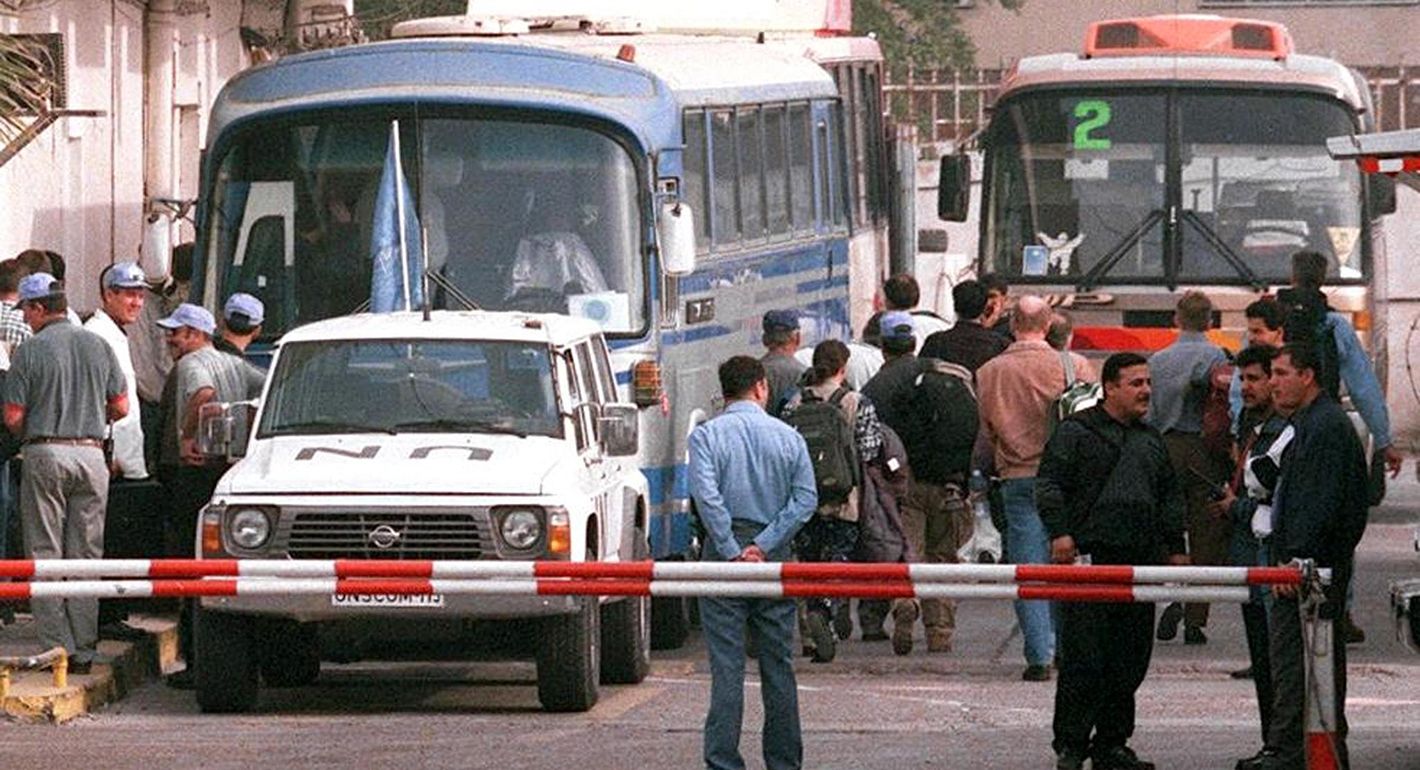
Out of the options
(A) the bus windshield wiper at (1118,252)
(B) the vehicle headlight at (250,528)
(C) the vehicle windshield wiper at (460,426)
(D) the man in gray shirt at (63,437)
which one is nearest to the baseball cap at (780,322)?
(C) the vehicle windshield wiper at (460,426)

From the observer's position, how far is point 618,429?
1633 centimetres

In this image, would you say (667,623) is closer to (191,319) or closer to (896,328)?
(896,328)

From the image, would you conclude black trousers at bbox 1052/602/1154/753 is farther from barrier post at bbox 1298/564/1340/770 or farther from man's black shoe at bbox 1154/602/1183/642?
man's black shoe at bbox 1154/602/1183/642

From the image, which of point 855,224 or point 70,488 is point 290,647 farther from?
point 855,224

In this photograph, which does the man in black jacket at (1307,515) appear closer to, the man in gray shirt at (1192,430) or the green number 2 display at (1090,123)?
the man in gray shirt at (1192,430)

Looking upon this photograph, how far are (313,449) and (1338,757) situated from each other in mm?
5478

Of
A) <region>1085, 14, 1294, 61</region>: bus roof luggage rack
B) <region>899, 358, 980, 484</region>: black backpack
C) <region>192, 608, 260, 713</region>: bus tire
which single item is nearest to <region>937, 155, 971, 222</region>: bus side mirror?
<region>1085, 14, 1294, 61</region>: bus roof luggage rack

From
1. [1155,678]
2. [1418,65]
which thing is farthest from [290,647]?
[1418,65]

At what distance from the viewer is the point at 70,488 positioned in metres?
16.3

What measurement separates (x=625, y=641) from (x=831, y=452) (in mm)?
1505

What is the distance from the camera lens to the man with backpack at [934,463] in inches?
727

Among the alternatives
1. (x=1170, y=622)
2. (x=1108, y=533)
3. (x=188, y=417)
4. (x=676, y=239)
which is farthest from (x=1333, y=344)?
(x=188, y=417)

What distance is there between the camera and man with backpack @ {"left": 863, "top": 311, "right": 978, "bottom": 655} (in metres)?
18.5

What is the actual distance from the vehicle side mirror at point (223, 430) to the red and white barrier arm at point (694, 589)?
10.7 ft
